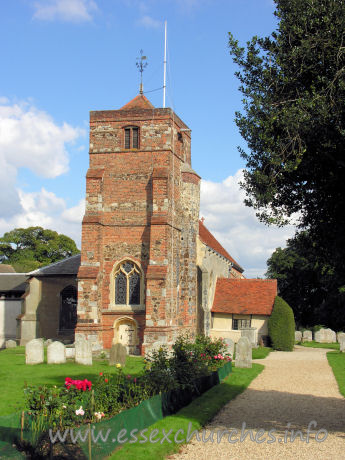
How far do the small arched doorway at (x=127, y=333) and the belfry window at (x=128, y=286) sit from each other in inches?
40.9

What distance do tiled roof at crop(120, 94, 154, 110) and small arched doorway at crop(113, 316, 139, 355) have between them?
1272 centimetres

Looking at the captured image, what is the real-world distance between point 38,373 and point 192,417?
968 centimetres

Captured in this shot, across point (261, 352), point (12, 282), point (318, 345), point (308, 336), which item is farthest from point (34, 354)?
point (308, 336)

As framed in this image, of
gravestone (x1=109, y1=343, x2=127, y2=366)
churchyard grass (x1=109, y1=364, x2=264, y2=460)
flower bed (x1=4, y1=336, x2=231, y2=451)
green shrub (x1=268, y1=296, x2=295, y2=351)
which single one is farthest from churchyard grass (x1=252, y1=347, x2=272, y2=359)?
flower bed (x1=4, y1=336, x2=231, y2=451)

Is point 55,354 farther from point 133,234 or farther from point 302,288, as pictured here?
point 302,288

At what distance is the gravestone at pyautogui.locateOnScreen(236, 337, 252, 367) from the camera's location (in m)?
22.1

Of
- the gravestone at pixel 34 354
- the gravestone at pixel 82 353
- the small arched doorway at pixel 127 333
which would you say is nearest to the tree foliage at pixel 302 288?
the small arched doorway at pixel 127 333

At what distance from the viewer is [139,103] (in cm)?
3225

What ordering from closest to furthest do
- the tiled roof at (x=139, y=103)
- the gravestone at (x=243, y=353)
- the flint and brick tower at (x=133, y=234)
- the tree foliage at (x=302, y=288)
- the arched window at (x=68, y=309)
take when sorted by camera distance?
the gravestone at (x=243, y=353) → the flint and brick tower at (x=133, y=234) → the tiled roof at (x=139, y=103) → the arched window at (x=68, y=309) → the tree foliage at (x=302, y=288)

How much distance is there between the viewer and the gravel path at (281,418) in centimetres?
962

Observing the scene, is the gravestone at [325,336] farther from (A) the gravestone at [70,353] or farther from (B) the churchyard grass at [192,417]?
(A) the gravestone at [70,353]

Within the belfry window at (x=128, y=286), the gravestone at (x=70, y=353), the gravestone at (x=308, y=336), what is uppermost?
the belfry window at (x=128, y=286)

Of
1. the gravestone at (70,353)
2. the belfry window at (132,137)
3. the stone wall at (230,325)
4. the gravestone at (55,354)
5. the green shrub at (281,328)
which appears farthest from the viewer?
the stone wall at (230,325)

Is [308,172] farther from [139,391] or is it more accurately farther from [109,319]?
[109,319]
